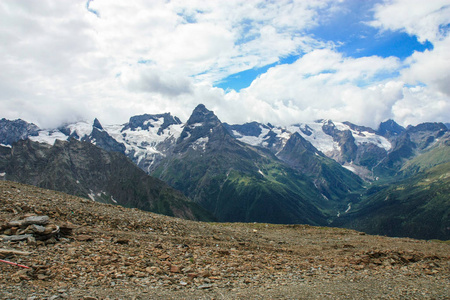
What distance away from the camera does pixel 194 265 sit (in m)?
19.4

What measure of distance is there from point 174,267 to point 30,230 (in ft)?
A: 33.5

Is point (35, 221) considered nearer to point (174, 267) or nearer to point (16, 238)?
point (16, 238)

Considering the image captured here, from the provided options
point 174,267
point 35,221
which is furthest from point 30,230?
point 174,267

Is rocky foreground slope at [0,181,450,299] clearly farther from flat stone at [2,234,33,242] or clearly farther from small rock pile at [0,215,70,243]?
flat stone at [2,234,33,242]

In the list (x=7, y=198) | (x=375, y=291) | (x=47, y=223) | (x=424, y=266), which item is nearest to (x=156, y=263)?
(x=47, y=223)

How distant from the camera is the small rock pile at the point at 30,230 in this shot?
61.6 feet

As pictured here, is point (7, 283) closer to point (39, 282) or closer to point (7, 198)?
point (39, 282)

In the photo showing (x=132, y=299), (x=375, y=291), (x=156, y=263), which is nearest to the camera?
(x=132, y=299)

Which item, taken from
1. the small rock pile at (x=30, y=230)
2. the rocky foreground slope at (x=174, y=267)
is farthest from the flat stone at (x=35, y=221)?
the rocky foreground slope at (x=174, y=267)

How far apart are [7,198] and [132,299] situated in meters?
21.8

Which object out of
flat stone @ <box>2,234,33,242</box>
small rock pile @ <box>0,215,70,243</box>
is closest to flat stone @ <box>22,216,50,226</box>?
small rock pile @ <box>0,215,70,243</box>

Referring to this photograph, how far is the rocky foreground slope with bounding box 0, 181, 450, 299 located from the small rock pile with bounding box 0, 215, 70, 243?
0.15 metres

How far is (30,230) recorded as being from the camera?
64.5ft

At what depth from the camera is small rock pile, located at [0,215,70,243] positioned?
18781 millimetres
